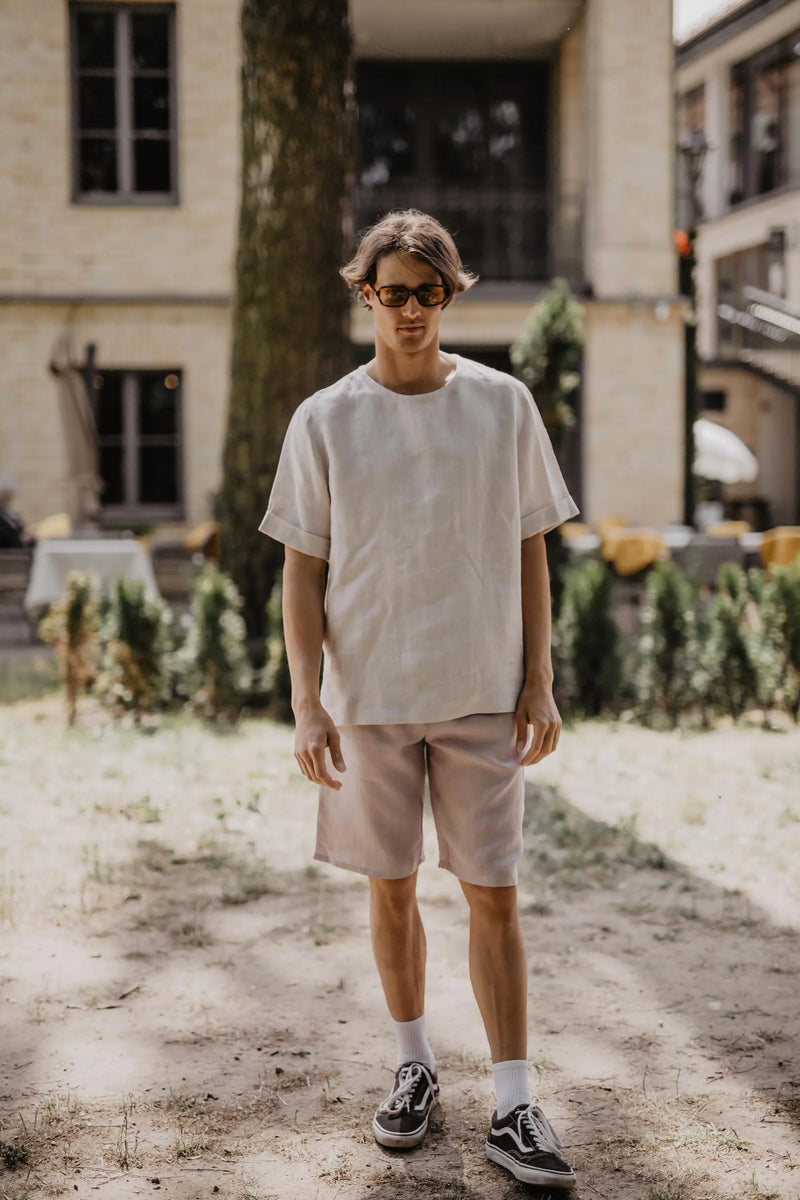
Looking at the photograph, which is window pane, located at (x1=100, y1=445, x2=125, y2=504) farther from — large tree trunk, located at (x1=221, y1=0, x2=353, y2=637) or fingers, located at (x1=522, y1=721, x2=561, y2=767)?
fingers, located at (x1=522, y1=721, x2=561, y2=767)

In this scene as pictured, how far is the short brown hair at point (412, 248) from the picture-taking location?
8.21ft

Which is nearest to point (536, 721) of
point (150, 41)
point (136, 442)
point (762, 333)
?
point (136, 442)

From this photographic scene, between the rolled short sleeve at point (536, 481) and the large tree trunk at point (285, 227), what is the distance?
5118 millimetres

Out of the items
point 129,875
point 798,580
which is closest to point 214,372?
point 798,580

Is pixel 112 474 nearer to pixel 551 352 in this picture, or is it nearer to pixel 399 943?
pixel 551 352

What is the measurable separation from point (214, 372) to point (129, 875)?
37.3 feet

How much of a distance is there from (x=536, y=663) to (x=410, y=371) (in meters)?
0.64

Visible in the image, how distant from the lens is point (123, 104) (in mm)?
15352

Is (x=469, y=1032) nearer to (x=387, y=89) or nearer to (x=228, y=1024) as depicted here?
(x=228, y=1024)

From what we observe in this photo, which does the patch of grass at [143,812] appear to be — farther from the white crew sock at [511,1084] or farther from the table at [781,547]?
the table at [781,547]

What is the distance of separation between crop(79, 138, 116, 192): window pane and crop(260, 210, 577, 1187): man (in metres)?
13.9

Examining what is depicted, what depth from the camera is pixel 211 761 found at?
6.36 m

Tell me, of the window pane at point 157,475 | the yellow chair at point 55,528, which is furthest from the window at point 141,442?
the yellow chair at point 55,528

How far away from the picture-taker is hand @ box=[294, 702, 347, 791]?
258 centimetres
